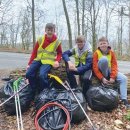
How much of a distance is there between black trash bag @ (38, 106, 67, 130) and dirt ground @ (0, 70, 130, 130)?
290mm

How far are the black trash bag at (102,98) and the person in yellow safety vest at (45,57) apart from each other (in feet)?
2.64

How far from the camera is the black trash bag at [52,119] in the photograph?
4551 millimetres

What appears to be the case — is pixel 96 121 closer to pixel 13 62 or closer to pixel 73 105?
pixel 73 105

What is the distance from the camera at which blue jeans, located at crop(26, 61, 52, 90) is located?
5.49 m

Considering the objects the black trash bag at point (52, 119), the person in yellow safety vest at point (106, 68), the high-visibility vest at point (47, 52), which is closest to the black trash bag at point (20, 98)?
the high-visibility vest at point (47, 52)

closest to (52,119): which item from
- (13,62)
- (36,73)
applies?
(36,73)

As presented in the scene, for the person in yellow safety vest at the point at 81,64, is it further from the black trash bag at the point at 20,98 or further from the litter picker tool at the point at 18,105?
the litter picker tool at the point at 18,105

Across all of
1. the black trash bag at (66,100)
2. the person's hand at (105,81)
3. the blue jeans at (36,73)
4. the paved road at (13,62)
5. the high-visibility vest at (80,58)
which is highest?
the high-visibility vest at (80,58)

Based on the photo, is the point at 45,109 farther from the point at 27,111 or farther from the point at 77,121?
the point at 27,111

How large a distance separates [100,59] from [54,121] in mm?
1601

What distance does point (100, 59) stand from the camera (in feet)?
18.6

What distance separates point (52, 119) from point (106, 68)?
1591 mm

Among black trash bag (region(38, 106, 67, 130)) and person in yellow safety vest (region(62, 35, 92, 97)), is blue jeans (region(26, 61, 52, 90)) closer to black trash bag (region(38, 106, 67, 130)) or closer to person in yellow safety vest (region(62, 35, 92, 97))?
person in yellow safety vest (region(62, 35, 92, 97))

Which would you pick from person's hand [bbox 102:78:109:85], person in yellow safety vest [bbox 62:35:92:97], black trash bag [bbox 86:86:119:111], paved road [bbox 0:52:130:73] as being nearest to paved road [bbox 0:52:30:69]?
paved road [bbox 0:52:130:73]
